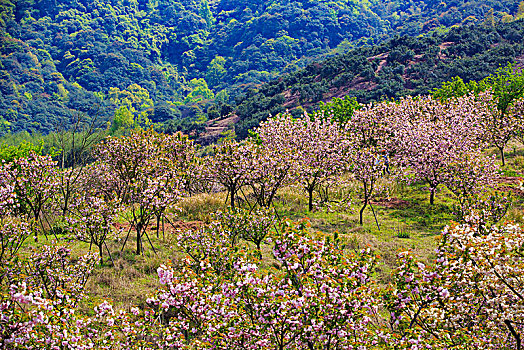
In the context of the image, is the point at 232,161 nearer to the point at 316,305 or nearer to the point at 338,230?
the point at 338,230

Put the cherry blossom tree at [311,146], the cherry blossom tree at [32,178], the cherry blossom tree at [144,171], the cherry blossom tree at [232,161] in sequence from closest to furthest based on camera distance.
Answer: the cherry blossom tree at [144,171] < the cherry blossom tree at [32,178] < the cherry blossom tree at [232,161] < the cherry blossom tree at [311,146]

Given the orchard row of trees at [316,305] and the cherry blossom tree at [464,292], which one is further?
the cherry blossom tree at [464,292]

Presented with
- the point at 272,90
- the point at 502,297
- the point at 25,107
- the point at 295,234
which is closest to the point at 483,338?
the point at 502,297

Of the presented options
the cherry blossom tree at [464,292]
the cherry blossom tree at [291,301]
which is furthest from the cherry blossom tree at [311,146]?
the cherry blossom tree at [291,301]

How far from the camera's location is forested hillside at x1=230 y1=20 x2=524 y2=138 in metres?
88.2

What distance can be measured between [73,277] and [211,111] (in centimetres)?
12876

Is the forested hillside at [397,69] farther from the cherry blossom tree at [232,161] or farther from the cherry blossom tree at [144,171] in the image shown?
the cherry blossom tree at [144,171]

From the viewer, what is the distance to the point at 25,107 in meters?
198

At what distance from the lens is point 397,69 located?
9662 cm

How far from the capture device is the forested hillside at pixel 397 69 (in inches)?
3474

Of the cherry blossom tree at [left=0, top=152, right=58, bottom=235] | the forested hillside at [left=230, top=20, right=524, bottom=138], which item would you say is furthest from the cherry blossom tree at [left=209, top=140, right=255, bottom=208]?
the forested hillside at [left=230, top=20, right=524, bottom=138]

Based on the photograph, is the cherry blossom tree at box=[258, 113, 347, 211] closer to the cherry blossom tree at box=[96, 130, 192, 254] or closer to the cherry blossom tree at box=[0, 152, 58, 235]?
the cherry blossom tree at box=[96, 130, 192, 254]

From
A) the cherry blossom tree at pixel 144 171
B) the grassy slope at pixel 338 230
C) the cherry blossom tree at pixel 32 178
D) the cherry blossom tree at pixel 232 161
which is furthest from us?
the cherry blossom tree at pixel 232 161

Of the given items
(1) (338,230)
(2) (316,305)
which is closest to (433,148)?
(1) (338,230)
